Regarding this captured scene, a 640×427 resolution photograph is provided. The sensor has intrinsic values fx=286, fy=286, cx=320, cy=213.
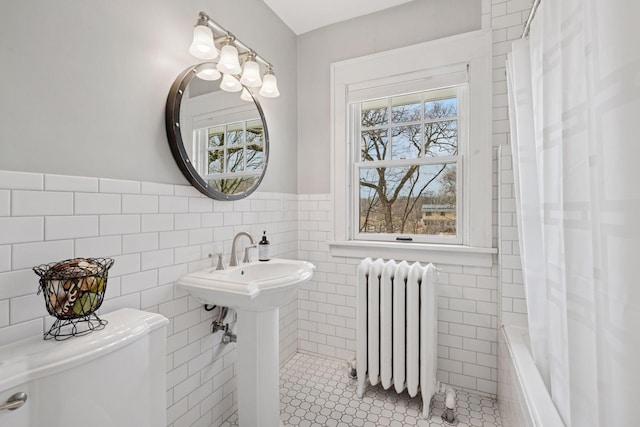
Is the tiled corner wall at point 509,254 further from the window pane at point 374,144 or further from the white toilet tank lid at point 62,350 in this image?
the white toilet tank lid at point 62,350

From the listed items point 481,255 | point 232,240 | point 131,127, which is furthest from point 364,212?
point 131,127

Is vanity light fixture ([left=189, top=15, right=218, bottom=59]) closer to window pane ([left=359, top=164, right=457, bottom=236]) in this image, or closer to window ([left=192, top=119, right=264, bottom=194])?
window ([left=192, top=119, right=264, bottom=194])

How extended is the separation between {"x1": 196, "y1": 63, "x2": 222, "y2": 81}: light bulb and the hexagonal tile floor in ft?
6.41

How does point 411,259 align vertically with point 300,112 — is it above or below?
below

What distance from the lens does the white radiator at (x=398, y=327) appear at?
5.55 feet

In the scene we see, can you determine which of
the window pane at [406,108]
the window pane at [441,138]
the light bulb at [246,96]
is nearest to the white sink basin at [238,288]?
the light bulb at [246,96]

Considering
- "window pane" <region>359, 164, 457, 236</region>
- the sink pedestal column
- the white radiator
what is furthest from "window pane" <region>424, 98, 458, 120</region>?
the sink pedestal column

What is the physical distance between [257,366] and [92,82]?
4.65ft

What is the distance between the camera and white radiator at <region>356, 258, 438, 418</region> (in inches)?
66.6

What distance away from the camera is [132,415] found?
90cm

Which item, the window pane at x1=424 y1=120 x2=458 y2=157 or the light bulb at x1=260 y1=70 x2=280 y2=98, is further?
the window pane at x1=424 y1=120 x2=458 y2=157

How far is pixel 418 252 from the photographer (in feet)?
6.65

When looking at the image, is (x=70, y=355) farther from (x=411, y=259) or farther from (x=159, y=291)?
(x=411, y=259)

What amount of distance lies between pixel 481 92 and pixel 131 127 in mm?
2016
